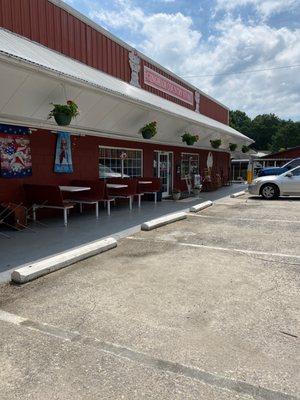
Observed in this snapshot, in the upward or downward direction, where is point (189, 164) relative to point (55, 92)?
downward

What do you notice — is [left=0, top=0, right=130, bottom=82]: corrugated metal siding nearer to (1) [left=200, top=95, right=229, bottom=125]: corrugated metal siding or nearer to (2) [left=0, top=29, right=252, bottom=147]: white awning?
(2) [left=0, top=29, right=252, bottom=147]: white awning

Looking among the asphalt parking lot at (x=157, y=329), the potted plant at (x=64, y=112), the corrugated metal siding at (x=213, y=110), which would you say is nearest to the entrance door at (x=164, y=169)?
the corrugated metal siding at (x=213, y=110)

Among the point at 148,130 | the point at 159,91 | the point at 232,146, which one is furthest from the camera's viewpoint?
the point at 232,146

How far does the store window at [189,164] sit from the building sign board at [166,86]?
291 cm

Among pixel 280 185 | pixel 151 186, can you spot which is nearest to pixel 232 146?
pixel 280 185

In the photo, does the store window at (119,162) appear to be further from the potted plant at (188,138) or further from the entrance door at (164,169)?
the potted plant at (188,138)

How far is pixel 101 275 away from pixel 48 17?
24.9 ft

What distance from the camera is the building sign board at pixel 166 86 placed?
15.2 m

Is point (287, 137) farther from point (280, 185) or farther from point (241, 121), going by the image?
point (280, 185)

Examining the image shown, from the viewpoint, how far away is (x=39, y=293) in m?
4.47

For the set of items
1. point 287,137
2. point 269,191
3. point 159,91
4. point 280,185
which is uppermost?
point 287,137

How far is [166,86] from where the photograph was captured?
1681cm

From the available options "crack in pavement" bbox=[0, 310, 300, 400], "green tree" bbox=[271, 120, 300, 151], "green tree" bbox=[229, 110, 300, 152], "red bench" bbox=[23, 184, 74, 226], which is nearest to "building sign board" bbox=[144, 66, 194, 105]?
"red bench" bbox=[23, 184, 74, 226]

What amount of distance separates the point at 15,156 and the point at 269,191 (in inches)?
429
